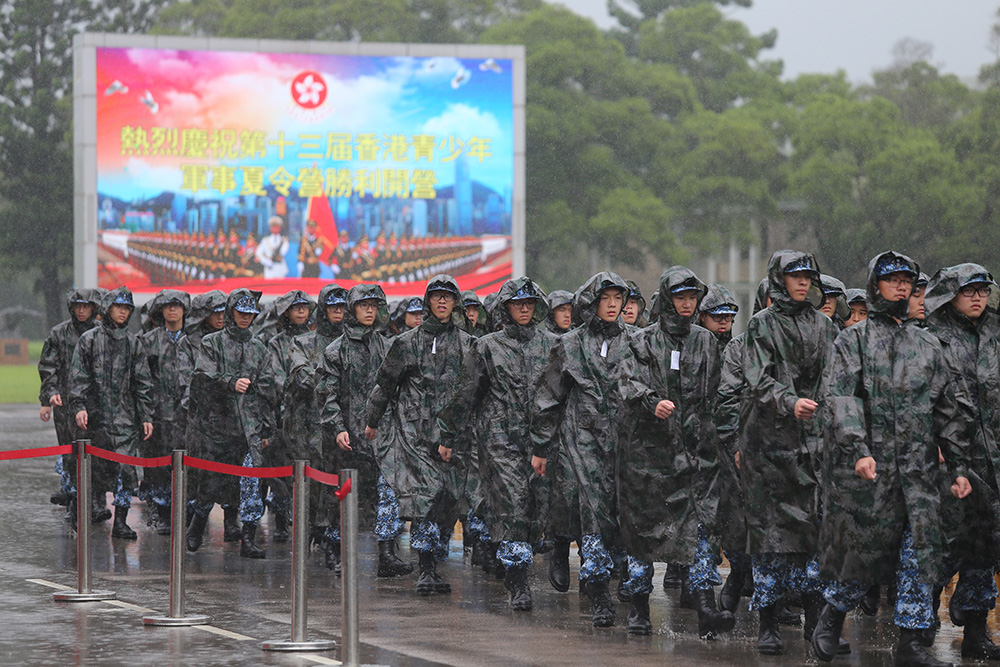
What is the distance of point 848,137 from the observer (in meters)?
45.3

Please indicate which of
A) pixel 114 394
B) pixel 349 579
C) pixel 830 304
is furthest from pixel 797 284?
pixel 114 394

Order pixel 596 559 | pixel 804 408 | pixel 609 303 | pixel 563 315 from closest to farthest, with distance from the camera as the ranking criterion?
pixel 804 408 → pixel 596 559 → pixel 609 303 → pixel 563 315

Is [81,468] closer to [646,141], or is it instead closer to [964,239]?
[964,239]

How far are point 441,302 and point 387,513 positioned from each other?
1535 mm

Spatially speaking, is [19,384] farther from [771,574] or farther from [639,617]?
[771,574]

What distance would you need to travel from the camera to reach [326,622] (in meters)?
9.47

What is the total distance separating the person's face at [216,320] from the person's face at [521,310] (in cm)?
402

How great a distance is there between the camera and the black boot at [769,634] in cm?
836

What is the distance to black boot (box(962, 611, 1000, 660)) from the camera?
8.20 metres

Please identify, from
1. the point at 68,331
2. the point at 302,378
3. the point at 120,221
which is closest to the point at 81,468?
the point at 302,378

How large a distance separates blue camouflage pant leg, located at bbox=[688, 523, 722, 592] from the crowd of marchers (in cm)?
2

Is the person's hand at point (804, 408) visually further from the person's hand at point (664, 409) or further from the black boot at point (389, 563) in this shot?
the black boot at point (389, 563)

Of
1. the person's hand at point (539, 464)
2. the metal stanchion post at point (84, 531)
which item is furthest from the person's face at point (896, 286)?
the metal stanchion post at point (84, 531)

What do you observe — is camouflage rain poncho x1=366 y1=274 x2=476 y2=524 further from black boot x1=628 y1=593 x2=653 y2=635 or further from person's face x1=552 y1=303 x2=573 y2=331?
black boot x1=628 y1=593 x2=653 y2=635
